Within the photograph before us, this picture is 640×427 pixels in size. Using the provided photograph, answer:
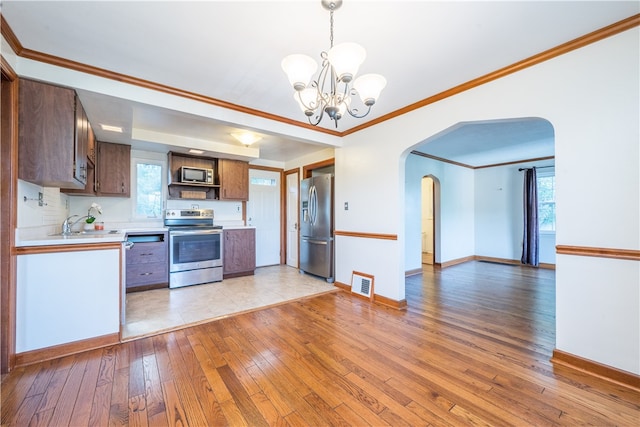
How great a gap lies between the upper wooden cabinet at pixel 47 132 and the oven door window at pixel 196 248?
2012mm

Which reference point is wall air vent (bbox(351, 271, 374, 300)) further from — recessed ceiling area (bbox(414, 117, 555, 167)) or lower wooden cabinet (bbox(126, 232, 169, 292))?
lower wooden cabinet (bbox(126, 232, 169, 292))

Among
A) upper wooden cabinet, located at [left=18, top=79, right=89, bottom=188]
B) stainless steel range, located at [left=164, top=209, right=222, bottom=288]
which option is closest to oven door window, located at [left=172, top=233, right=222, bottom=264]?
stainless steel range, located at [left=164, top=209, right=222, bottom=288]

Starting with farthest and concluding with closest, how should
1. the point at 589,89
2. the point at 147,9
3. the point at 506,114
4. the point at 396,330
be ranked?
the point at 396,330 < the point at 506,114 < the point at 589,89 < the point at 147,9

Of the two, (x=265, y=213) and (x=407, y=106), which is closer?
(x=407, y=106)

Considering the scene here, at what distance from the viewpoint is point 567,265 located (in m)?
2.02

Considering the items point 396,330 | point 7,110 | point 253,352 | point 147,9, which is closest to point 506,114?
point 396,330

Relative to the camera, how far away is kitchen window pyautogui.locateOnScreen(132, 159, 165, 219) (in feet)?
14.5

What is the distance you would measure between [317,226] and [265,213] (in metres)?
1.64

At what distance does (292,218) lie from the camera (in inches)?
228

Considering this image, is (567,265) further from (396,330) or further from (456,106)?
(456,106)

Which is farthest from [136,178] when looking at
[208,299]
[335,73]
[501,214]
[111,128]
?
[501,214]

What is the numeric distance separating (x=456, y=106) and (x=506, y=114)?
1.56 feet

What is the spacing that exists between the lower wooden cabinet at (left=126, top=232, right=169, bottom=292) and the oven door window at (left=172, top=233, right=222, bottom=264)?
149 millimetres

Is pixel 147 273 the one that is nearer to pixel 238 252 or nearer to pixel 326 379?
pixel 238 252
